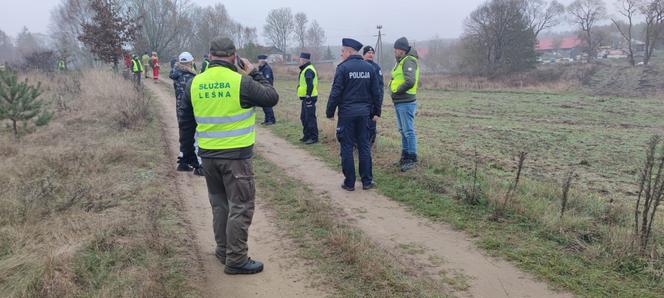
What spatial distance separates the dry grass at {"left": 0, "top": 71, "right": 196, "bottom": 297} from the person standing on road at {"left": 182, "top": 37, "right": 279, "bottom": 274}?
2.09ft

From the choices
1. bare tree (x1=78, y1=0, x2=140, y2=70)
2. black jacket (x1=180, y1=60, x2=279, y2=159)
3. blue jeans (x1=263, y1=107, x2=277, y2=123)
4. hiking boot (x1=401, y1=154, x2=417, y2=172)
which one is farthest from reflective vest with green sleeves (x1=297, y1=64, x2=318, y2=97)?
bare tree (x1=78, y1=0, x2=140, y2=70)

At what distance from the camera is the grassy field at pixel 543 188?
4.09m

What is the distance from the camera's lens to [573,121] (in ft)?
55.2

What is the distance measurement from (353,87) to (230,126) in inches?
114

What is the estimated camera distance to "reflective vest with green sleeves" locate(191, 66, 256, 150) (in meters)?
3.82

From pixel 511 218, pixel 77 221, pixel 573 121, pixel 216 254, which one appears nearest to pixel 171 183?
pixel 77 221

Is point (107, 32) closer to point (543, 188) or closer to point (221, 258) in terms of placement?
point (221, 258)

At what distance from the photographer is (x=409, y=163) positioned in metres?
7.55

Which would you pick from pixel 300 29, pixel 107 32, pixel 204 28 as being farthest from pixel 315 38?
pixel 107 32

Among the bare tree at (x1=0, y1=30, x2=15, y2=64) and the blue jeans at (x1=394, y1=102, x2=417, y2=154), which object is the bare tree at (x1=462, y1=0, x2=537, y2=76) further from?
the bare tree at (x1=0, y1=30, x2=15, y2=64)

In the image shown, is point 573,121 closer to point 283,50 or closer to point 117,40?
point 117,40

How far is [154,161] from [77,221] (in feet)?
11.3

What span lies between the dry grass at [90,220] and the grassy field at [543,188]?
9.95 feet

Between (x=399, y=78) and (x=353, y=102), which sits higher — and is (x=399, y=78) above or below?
above
